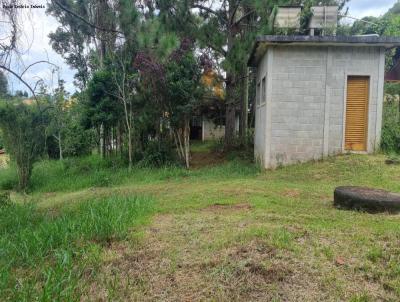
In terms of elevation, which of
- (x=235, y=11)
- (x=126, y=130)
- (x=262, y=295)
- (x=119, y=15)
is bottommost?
(x=262, y=295)

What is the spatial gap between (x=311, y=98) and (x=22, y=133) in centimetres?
715

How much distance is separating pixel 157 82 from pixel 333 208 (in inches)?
260

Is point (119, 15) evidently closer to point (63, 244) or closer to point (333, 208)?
point (63, 244)

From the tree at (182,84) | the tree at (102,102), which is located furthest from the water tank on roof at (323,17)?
the tree at (102,102)

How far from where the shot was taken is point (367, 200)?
4688 millimetres

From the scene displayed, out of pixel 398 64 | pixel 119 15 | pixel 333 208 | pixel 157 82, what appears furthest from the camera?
pixel 398 64

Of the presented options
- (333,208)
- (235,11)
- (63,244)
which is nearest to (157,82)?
(235,11)

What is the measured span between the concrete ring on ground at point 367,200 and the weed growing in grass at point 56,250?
265cm

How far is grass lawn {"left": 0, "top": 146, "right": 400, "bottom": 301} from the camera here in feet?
8.77

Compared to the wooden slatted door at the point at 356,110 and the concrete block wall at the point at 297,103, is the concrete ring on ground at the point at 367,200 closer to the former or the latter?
the concrete block wall at the point at 297,103

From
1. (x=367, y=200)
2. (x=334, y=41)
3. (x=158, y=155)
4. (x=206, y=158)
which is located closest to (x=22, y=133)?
(x=158, y=155)

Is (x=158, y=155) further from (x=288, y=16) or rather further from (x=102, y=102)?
(x=288, y=16)

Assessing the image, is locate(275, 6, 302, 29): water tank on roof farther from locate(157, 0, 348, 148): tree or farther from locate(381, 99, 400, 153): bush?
locate(381, 99, 400, 153): bush

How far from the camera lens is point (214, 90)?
518 inches
